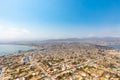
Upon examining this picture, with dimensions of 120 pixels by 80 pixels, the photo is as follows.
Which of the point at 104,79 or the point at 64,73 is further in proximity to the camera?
the point at 64,73

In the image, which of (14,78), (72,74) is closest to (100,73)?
(72,74)

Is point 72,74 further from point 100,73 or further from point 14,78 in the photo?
point 14,78

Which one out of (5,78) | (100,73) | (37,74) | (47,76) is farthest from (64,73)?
(5,78)

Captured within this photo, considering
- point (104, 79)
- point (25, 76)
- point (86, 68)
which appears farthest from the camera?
point (86, 68)

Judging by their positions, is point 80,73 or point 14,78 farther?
point 80,73

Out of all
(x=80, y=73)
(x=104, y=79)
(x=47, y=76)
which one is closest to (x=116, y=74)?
(x=104, y=79)

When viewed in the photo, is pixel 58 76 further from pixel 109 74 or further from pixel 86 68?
pixel 109 74

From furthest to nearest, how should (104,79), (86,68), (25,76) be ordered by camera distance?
(86,68)
(25,76)
(104,79)
